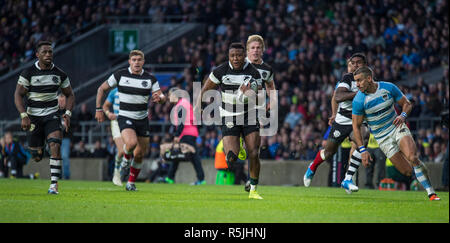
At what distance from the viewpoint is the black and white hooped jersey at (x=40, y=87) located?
13477 millimetres

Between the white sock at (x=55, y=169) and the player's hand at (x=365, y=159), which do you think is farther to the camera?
the white sock at (x=55, y=169)

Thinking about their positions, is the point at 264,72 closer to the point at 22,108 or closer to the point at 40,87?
the point at 40,87

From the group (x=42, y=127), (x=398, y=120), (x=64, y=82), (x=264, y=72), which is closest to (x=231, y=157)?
(x=264, y=72)

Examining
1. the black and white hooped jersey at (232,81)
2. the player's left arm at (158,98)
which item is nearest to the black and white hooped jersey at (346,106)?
the black and white hooped jersey at (232,81)

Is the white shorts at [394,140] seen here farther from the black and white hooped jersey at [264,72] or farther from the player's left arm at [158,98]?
the player's left arm at [158,98]

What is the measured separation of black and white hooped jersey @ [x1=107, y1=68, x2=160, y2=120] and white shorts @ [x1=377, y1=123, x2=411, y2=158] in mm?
4734

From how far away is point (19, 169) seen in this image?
2341cm

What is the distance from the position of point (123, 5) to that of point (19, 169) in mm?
13861

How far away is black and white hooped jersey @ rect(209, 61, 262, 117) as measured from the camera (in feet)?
40.8

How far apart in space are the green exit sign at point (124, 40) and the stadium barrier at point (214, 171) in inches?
378

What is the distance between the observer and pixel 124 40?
34.3m
